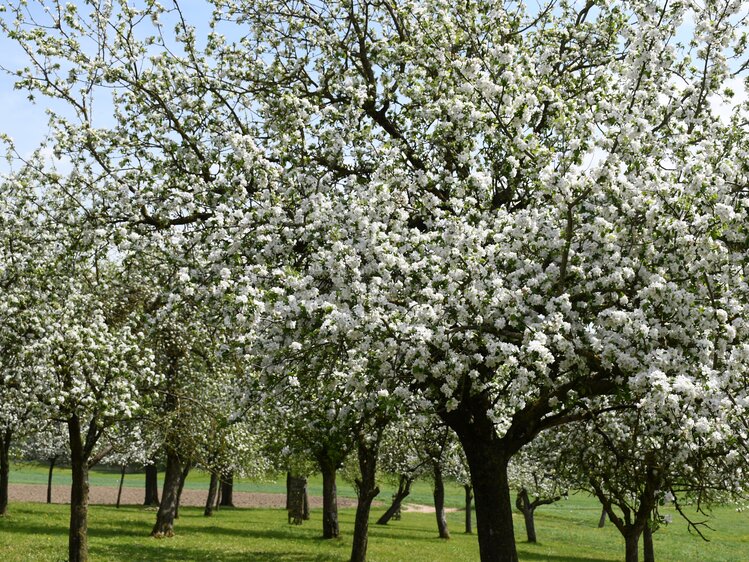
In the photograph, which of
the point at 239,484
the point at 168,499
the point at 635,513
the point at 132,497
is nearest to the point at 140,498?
the point at 132,497

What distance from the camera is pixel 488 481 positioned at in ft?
48.7

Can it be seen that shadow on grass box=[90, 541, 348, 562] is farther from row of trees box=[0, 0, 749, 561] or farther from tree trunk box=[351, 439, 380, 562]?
row of trees box=[0, 0, 749, 561]

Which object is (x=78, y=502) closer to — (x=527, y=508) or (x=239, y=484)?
(x=527, y=508)

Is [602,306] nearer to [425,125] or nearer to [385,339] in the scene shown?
[385,339]

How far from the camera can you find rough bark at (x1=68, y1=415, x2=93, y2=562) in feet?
66.4

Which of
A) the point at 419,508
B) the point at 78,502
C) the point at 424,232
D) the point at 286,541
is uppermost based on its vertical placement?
the point at 424,232

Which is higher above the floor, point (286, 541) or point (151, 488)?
point (151, 488)

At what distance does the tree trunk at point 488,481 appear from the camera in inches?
574

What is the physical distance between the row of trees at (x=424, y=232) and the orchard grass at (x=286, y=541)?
9.30 m

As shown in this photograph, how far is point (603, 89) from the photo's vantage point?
51.7ft

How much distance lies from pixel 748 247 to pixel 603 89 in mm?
6429

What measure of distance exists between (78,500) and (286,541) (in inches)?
741

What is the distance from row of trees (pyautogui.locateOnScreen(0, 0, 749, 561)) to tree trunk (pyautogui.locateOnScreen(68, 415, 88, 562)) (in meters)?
0.08

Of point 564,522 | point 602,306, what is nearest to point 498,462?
point 602,306
